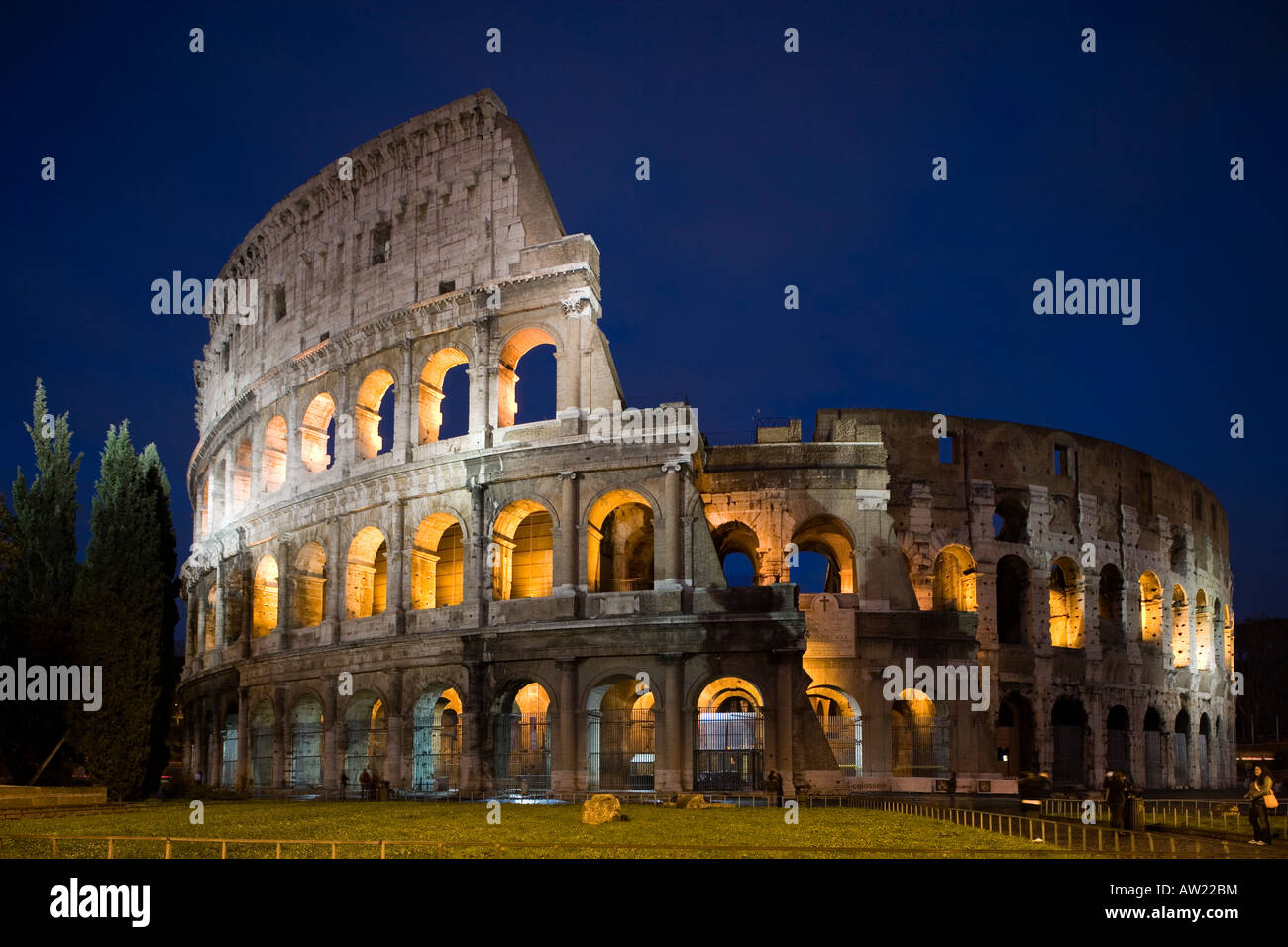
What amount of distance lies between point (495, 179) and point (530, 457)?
272 inches

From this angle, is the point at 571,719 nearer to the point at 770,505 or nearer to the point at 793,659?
the point at 793,659

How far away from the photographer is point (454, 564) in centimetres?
2905

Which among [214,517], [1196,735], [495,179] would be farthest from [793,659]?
[1196,735]

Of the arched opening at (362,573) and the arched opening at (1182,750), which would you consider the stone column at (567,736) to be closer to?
the arched opening at (362,573)

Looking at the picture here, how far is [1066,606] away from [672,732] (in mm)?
17047

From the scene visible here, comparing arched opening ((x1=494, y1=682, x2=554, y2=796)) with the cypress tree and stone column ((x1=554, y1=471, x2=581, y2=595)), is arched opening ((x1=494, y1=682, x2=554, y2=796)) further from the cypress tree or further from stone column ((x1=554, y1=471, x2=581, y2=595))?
the cypress tree

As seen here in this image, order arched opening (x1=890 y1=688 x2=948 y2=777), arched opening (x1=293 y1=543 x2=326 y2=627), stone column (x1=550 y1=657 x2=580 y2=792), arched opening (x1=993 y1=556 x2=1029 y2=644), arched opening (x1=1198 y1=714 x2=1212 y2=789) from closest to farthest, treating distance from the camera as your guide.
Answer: stone column (x1=550 y1=657 x2=580 y2=792) < arched opening (x1=890 y1=688 x2=948 y2=777) < arched opening (x1=293 y1=543 x2=326 y2=627) < arched opening (x1=993 y1=556 x2=1029 y2=644) < arched opening (x1=1198 y1=714 x2=1212 y2=789)

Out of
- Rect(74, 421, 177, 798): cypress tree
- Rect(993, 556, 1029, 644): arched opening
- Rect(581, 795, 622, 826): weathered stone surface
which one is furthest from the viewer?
Rect(993, 556, 1029, 644): arched opening

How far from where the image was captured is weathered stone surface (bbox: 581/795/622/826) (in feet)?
57.6

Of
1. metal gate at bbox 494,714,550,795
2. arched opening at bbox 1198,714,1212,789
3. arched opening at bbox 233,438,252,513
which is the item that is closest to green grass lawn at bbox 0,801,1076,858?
metal gate at bbox 494,714,550,795

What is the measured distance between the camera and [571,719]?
2434 centimetres

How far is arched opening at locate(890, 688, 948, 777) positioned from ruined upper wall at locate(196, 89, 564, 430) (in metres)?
14.2

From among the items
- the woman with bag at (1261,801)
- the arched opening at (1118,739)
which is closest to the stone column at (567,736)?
the woman with bag at (1261,801)

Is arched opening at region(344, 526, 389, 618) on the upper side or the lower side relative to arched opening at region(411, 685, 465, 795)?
upper
